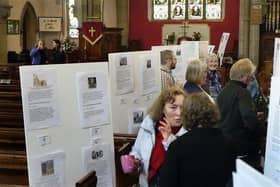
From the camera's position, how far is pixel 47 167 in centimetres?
308

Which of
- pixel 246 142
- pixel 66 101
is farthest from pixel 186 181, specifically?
pixel 246 142

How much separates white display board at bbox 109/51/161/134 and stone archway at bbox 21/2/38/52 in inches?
503

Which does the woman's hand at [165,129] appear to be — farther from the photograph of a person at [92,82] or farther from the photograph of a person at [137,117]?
the photograph of a person at [137,117]

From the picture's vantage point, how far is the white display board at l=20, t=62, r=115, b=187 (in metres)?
2.95

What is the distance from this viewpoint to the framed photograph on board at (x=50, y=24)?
677 inches

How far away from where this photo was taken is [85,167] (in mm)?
3303

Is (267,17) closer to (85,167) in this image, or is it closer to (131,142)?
(131,142)

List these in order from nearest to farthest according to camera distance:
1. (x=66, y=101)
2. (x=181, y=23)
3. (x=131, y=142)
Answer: (x=66, y=101) < (x=131, y=142) < (x=181, y=23)

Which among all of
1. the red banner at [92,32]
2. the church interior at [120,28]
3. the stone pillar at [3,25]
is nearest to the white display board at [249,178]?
the church interior at [120,28]

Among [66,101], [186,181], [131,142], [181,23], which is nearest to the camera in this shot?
[186,181]

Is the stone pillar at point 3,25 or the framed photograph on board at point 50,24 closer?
the stone pillar at point 3,25

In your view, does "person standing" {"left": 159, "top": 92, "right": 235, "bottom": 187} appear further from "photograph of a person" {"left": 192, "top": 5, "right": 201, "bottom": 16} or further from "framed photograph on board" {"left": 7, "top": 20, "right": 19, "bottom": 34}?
"photograph of a person" {"left": 192, "top": 5, "right": 201, "bottom": 16}

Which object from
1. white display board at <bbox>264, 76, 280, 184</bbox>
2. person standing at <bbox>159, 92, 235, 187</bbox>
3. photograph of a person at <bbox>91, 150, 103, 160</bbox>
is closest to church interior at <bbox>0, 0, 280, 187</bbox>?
photograph of a person at <bbox>91, 150, 103, 160</bbox>

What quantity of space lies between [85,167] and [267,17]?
12.4 m
